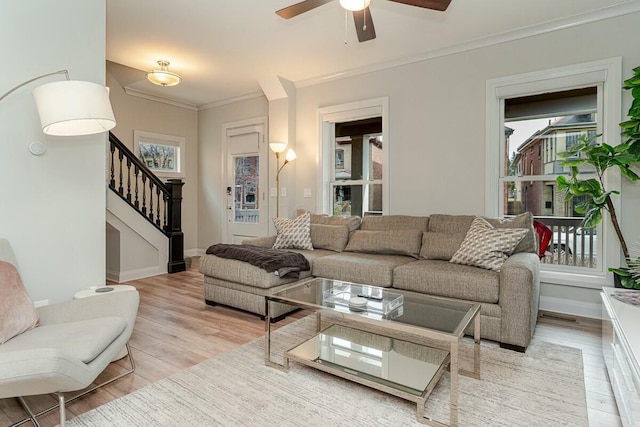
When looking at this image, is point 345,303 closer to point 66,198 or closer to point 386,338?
point 386,338

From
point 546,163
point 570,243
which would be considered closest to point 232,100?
point 546,163

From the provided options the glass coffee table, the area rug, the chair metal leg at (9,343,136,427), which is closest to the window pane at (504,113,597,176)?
the area rug

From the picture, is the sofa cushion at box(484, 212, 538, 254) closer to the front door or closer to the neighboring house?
the neighboring house

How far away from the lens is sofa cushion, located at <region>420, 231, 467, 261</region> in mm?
3291

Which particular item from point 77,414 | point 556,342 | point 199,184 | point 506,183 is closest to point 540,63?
point 506,183

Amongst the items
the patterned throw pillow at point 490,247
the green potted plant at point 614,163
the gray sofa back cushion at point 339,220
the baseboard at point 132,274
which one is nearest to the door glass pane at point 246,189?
the baseboard at point 132,274

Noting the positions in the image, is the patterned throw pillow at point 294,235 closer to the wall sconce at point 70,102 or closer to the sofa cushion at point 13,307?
the wall sconce at point 70,102

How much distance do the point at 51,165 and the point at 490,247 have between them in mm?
3390

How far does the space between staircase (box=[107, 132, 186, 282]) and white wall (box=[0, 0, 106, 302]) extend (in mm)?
2045

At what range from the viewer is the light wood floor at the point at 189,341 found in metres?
1.84

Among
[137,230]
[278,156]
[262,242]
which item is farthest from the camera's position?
[278,156]

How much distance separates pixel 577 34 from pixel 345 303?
3.31 metres

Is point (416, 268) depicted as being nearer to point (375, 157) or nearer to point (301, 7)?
point (375, 157)

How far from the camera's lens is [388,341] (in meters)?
2.34
